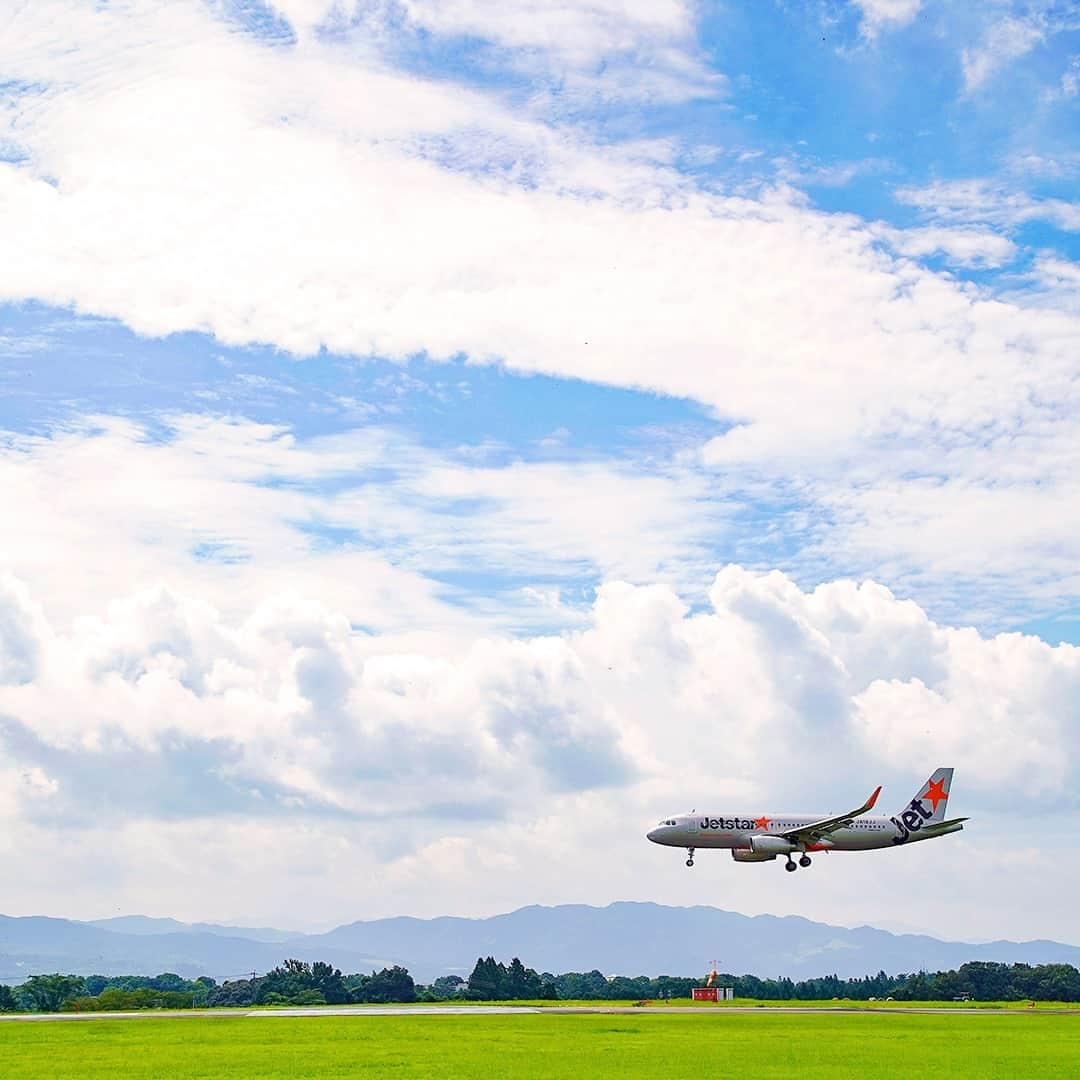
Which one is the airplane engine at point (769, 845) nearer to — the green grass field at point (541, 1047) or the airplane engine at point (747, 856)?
the airplane engine at point (747, 856)

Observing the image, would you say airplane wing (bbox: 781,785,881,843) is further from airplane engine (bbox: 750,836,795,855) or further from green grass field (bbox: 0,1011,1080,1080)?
green grass field (bbox: 0,1011,1080,1080)

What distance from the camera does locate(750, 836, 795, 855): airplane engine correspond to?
184 meters

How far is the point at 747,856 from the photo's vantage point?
186 metres

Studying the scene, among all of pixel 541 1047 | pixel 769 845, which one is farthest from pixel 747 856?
pixel 541 1047

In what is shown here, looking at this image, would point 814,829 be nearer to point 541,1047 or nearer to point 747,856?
point 747,856

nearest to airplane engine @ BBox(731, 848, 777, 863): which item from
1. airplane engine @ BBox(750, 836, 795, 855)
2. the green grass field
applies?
airplane engine @ BBox(750, 836, 795, 855)

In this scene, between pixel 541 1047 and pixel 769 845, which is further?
pixel 769 845

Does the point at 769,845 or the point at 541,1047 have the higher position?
the point at 769,845

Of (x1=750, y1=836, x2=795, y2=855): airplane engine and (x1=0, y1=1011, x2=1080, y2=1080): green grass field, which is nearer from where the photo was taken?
(x1=0, y1=1011, x2=1080, y2=1080): green grass field

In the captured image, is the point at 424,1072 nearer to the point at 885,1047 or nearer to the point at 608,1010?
the point at 885,1047

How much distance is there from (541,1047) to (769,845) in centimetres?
10897

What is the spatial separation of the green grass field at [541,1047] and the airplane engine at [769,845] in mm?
65801

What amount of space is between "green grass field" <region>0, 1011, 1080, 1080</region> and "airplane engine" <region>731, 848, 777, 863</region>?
66951mm

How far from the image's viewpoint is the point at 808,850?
193000 mm
